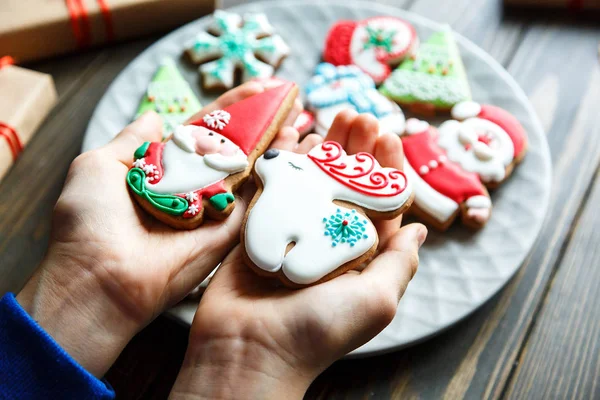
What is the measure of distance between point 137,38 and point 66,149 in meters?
0.36

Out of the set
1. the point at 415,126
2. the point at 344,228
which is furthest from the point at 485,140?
the point at 344,228

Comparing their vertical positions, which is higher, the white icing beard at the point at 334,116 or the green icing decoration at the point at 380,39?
→ the green icing decoration at the point at 380,39

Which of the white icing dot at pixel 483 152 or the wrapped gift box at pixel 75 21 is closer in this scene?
the white icing dot at pixel 483 152

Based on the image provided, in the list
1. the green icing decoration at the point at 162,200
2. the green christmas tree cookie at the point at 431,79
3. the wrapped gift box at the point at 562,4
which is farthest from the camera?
the wrapped gift box at the point at 562,4

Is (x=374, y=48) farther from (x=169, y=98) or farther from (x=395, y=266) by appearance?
(x=395, y=266)

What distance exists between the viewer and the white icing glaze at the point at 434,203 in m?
1.15

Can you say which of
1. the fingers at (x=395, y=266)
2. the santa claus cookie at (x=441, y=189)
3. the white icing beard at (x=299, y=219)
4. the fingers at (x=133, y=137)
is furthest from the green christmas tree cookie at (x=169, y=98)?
the fingers at (x=395, y=266)

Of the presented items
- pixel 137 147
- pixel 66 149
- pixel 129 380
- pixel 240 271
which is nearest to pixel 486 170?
pixel 240 271

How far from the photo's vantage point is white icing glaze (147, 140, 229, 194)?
3.21ft

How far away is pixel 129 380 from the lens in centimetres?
105

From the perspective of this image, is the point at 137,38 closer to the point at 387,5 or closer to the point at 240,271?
the point at 387,5

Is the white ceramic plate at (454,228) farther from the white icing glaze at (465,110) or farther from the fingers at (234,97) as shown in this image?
the fingers at (234,97)

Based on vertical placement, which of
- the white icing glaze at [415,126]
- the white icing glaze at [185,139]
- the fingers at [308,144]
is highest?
the white icing glaze at [185,139]

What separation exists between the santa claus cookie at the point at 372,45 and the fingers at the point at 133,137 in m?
0.48
